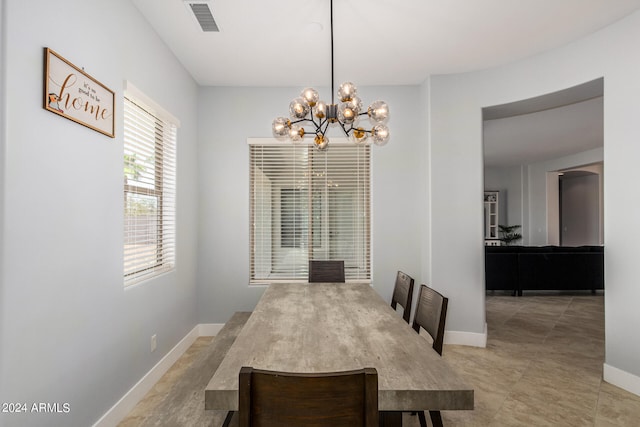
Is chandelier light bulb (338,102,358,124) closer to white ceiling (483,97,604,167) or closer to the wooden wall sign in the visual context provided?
the wooden wall sign

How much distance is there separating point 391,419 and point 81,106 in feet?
7.08

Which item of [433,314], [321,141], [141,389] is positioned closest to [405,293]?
[433,314]

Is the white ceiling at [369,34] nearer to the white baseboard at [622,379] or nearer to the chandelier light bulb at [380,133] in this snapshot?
the chandelier light bulb at [380,133]

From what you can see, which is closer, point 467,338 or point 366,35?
point 366,35

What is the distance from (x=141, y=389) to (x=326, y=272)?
5.89ft

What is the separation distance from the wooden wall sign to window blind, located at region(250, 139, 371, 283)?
6.55 ft

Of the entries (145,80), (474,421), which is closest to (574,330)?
(474,421)

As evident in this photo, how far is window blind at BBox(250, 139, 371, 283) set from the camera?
13.1 ft

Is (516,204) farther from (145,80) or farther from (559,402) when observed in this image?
(145,80)

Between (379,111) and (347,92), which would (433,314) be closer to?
(379,111)

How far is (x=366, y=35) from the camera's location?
2822 mm

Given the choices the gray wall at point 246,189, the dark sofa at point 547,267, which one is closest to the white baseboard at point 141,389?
the gray wall at point 246,189

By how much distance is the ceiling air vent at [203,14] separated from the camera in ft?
7.70

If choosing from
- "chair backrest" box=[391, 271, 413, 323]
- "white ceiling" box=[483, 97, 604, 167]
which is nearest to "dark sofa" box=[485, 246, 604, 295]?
"white ceiling" box=[483, 97, 604, 167]
